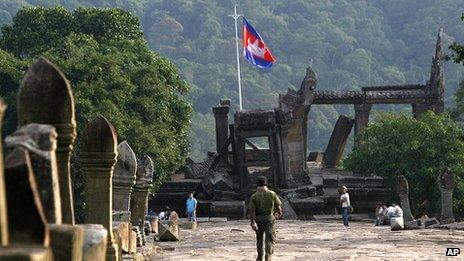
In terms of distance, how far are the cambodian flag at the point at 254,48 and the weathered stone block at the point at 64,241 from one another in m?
39.3

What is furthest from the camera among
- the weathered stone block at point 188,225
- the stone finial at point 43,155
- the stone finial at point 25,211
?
the weathered stone block at point 188,225

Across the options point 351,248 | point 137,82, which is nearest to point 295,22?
point 137,82

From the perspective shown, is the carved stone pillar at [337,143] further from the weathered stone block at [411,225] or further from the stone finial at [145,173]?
the stone finial at [145,173]

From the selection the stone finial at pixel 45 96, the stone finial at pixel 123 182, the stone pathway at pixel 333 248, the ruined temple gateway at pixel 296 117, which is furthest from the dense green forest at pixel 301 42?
the stone finial at pixel 45 96

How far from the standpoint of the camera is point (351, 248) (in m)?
17.7

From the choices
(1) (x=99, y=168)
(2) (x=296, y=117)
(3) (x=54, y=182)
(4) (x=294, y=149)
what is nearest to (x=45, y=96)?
(3) (x=54, y=182)

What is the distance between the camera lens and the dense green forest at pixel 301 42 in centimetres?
11525

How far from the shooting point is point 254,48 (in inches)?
1781

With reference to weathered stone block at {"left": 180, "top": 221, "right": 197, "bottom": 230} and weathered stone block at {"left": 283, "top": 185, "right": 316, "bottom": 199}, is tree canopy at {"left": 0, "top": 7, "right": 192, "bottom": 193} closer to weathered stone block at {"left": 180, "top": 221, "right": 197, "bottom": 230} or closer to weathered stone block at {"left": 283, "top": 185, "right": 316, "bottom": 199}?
weathered stone block at {"left": 180, "top": 221, "right": 197, "bottom": 230}

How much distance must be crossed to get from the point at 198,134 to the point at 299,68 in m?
24.7

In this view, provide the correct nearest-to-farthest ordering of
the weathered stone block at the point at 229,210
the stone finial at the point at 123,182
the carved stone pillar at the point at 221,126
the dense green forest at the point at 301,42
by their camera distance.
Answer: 1. the stone finial at the point at 123,182
2. the weathered stone block at the point at 229,210
3. the carved stone pillar at the point at 221,126
4. the dense green forest at the point at 301,42

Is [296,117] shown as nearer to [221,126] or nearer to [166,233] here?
[221,126]

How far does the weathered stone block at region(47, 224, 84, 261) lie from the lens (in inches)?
210

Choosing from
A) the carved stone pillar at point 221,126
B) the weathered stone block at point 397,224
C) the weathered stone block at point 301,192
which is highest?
the carved stone pillar at point 221,126
